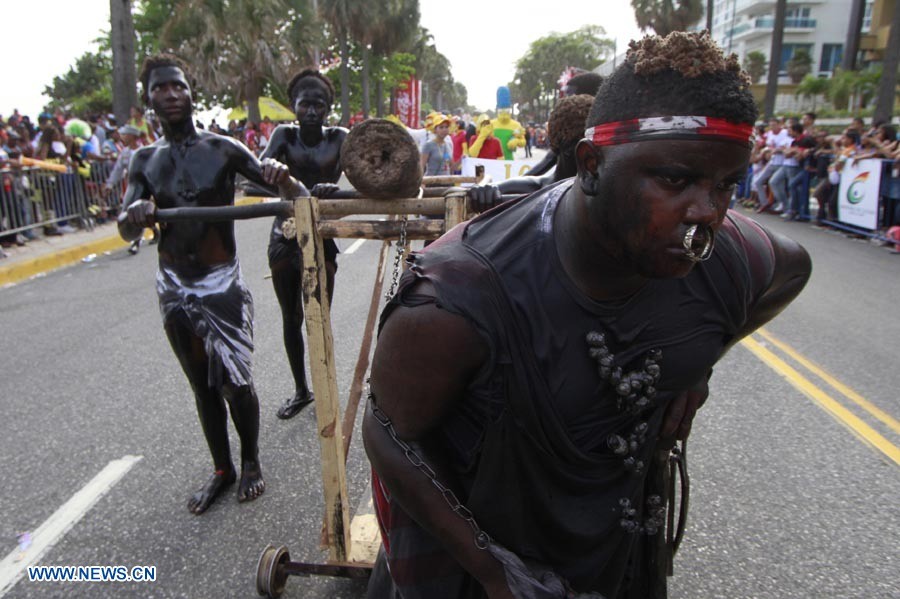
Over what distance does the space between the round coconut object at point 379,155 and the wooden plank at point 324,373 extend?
209mm

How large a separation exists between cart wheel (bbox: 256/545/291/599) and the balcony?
2491 inches

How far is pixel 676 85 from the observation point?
42.6 inches

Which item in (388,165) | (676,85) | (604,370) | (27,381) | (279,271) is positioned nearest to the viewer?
(676,85)

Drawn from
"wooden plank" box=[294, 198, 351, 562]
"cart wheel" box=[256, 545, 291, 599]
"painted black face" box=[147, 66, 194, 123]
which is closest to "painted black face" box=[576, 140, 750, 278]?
"wooden plank" box=[294, 198, 351, 562]

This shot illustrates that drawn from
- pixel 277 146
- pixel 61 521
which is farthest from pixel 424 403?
pixel 277 146

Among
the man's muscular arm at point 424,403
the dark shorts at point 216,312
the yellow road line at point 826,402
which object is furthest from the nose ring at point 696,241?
the yellow road line at point 826,402

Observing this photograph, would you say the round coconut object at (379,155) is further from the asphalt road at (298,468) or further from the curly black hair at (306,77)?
the curly black hair at (306,77)

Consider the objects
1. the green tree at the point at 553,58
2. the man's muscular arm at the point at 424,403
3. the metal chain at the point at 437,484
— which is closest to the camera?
the man's muscular arm at the point at 424,403

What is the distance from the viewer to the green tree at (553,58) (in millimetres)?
97812

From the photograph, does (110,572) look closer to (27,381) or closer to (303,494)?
(303,494)

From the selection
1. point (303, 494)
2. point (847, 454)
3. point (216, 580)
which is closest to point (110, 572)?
point (216, 580)

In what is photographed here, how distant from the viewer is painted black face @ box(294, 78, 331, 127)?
4.28 metres

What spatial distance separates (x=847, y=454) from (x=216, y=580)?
10.9ft

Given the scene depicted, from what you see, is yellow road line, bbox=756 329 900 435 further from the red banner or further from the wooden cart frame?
the red banner
